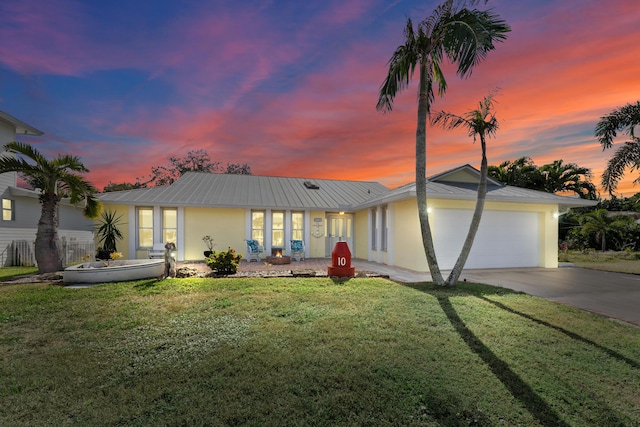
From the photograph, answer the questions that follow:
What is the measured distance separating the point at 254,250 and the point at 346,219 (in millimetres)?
5150

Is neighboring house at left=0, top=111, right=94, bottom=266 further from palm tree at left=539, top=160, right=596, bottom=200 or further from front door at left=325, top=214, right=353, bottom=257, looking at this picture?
palm tree at left=539, top=160, right=596, bottom=200

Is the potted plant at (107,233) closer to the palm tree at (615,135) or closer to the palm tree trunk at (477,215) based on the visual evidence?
the palm tree trunk at (477,215)

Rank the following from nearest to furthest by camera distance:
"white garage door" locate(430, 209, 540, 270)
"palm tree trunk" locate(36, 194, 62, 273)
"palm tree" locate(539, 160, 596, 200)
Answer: "palm tree trunk" locate(36, 194, 62, 273) < "white garage door" locate(430, 209, 540, 270) < "palm tree" locate(539, 160, 596, 200)

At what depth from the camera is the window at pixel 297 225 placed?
48.3ft

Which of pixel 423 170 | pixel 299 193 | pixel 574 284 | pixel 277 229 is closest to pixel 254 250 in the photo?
pixel 277 229

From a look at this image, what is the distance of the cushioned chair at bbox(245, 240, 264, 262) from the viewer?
13.4 metres

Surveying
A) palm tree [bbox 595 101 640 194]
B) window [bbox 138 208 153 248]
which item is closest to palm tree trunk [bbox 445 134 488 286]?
palm tree [bbox 595 101 640 194]

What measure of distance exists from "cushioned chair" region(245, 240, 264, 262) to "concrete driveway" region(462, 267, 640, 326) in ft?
27.4

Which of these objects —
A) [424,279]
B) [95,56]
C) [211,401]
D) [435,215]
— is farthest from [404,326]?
[95,56]

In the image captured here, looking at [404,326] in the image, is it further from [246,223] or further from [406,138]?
[246,223]

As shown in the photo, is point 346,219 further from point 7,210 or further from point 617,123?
point 7,210

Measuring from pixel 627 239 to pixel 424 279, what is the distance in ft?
61.1

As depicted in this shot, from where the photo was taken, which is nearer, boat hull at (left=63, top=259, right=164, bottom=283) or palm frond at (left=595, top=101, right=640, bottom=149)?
boat hull at (left=63, top=259, right=164, bottom=283)

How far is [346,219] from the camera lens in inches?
623
